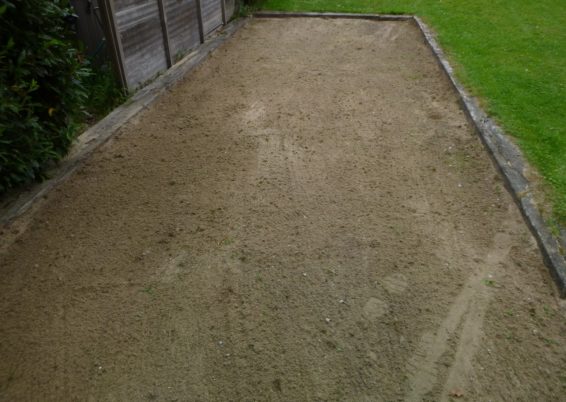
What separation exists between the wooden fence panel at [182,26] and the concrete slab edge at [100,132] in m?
0.16

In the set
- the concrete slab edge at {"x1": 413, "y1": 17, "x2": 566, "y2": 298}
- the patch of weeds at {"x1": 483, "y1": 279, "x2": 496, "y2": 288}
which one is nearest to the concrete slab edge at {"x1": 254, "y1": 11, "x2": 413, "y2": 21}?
the concrete slab edge at {"x1": 413, "y1": 17, "x2": 566, "y2": 298}

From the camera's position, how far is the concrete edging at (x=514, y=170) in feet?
12.1

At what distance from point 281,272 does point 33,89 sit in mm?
2697

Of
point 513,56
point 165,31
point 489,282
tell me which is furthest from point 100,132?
point 513,56

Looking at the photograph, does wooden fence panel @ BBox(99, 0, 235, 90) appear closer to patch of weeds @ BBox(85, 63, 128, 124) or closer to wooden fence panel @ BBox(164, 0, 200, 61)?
wooden fence panel @ BBox(164, 0, 200, 61)

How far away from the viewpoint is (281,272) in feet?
12.0

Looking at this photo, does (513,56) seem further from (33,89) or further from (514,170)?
(33,89)

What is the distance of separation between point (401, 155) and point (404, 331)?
8.50 ft

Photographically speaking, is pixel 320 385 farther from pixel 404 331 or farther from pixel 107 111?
pixel 107 111

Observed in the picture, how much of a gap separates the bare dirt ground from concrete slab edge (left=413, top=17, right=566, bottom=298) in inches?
3.7

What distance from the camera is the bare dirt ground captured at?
2.88 metres

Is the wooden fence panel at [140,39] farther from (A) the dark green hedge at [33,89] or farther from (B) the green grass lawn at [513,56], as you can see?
(B) the green grass lawn at [513,56]

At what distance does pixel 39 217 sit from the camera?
13.9 ft

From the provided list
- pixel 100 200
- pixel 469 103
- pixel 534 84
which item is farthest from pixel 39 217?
pixel 534 84
